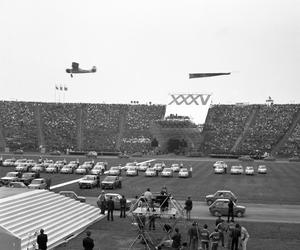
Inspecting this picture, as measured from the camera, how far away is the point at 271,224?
2619 cm

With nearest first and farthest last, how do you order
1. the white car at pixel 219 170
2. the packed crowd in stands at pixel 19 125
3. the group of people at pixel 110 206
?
1. the group of people at pixel 110 206
2. the white car at pixel 219 170
3. the packed crowd in stands at pixel 19 125

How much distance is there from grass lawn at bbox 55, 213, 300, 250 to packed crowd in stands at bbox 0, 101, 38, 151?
76.4 meters

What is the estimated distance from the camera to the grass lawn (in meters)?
21.0

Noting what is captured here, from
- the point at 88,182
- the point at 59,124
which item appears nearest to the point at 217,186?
the point at 88,182

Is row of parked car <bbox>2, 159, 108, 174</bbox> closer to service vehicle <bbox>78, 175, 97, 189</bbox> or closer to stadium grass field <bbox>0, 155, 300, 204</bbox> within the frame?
stadium grass field <bbox>0, 155, 300, 204</bbox>

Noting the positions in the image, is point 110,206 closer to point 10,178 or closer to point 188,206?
point 188,206

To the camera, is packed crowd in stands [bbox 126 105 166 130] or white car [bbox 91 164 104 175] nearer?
white car [bbox 91 164 104 175]

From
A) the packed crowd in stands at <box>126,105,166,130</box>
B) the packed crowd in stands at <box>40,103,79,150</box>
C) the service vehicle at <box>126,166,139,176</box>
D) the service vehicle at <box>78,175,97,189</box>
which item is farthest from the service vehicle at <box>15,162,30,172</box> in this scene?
the packed crowd in stands at <box>126,105,166,130</box>

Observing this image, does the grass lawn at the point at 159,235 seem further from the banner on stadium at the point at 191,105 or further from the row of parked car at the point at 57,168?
the banner on stadium at the point at 191,105

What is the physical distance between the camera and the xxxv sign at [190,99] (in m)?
118

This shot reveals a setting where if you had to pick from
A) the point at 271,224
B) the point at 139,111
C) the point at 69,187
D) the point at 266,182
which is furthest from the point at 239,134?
the point at 271,224

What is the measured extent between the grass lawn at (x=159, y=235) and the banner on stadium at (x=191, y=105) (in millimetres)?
82371

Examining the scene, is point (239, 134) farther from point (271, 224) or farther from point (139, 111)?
point (271, 224)

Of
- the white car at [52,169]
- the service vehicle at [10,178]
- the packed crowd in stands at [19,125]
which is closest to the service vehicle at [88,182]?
the service vehicle at [10,178]
